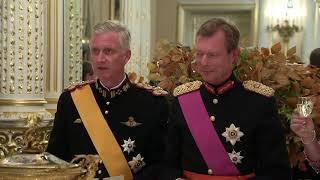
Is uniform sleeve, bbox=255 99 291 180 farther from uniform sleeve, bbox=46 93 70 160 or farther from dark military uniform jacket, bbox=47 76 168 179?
uniform sleeve, bbox=46 93 70 160

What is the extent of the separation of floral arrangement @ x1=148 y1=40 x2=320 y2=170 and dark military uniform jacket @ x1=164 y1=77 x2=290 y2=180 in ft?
2.13

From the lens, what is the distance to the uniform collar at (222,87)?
94.3 inches

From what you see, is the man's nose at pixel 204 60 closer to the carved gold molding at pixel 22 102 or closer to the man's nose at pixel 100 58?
the man's nose at pixel 100 58

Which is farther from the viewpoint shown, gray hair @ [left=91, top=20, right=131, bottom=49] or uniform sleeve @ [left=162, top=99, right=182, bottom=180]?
gray hair @ [left=91, top=20, right=131, bottom=49]

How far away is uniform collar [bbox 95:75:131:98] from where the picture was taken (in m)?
2.70

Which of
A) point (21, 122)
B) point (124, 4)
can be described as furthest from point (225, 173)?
point (124, 4)

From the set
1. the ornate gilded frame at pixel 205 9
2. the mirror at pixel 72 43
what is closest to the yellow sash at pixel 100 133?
the mirror at pixel 72 43

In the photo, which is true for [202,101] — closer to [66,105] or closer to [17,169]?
[66,105]

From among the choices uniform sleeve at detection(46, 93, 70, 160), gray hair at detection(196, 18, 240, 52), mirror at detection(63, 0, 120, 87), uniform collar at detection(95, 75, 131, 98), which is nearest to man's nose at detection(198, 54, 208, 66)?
gray hair at detection(196, 18, 240, 52)

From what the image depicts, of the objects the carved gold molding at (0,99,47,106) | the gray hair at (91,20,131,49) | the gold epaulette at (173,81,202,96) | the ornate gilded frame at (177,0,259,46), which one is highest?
the ornate gilded frame at (177,0,259,46)

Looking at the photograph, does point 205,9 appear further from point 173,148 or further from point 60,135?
point 173,148

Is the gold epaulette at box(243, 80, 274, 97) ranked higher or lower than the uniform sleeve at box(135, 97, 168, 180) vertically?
higher

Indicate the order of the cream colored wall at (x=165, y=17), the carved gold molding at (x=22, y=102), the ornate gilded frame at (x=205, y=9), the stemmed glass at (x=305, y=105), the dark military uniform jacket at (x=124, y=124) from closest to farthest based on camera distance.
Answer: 1. the stemmed glass at (x=305, y=105)
2. the dark military uniform jacket at (x=124, y=124)
3. the carved gold molding at (x=22, y=102)
4. the ornate gilded frame at (x=205, y=9)
5. the cream colored wall at (x=165, y=17)

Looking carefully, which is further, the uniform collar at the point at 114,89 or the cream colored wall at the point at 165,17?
the cream colored wall at the point at 165,17
